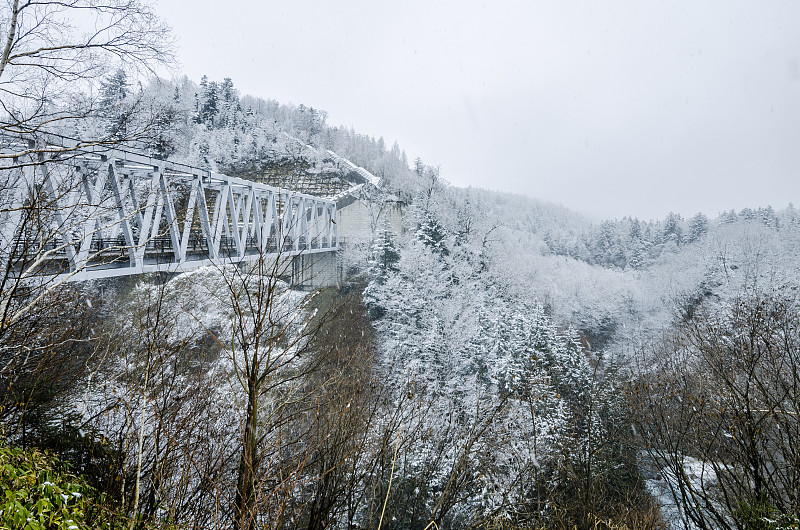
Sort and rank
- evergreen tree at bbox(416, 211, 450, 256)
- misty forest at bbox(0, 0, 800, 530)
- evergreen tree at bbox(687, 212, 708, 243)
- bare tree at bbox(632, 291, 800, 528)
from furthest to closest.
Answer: evergreen tree at bbox(687, 212, 708, 243) < evergreen tree at bbox(416, 211, 450, 256) < bare tree at bbox(632, 291, 800, 528) < misty forest at bbox(0, 0, 800, 530)

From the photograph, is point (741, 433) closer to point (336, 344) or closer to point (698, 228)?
point (336, 344)

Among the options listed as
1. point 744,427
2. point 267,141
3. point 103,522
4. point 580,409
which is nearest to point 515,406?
point 580,409

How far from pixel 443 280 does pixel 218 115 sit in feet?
114

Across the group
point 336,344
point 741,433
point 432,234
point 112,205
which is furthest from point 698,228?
point 112,205

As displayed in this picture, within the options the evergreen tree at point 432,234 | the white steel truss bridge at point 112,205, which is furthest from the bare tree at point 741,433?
the evergreen tree at point 432,234

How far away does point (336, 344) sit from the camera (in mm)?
7387

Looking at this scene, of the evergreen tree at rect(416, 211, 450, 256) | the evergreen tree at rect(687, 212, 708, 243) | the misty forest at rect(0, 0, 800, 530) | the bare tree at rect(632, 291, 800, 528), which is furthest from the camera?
the evergreen tree at rect(687, 212, 708, 243)

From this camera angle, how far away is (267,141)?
37.2 meters

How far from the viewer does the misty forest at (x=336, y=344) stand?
9.87 feet

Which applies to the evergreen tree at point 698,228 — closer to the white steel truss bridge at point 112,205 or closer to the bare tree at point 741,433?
the bare tree at point 741,433

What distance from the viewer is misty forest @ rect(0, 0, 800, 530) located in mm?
3010

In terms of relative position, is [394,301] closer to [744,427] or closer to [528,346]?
[528,346]

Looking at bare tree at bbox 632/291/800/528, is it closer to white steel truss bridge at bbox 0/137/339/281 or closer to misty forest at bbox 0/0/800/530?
misty forest at bbox 0/0/800/530

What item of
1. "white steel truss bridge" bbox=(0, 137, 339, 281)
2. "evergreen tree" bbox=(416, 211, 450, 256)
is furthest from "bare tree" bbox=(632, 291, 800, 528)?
"evergreen tree" bbox=(416, 211, 450, 256)
